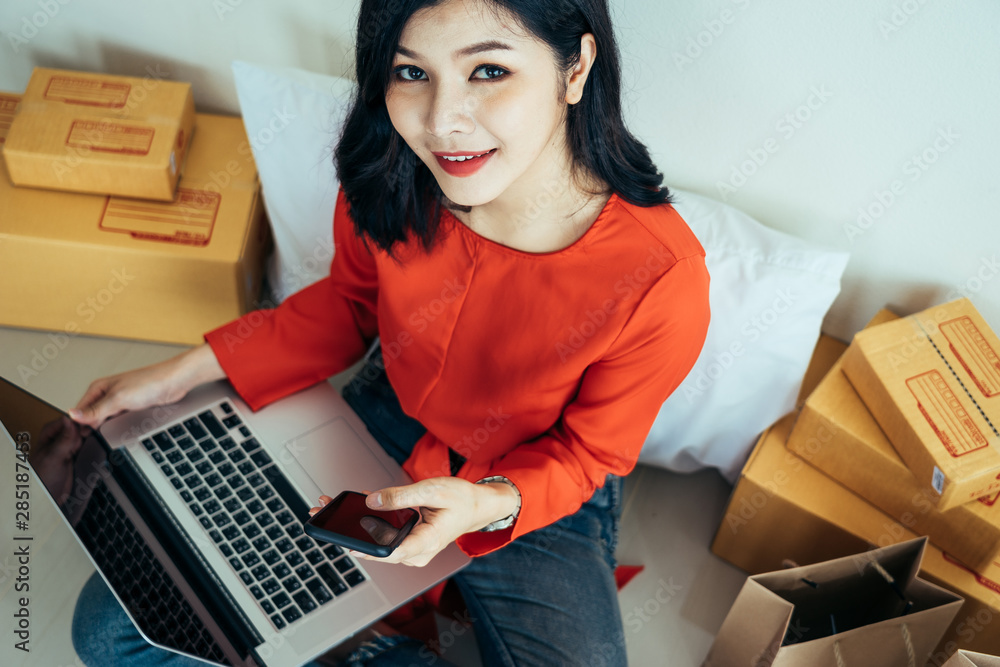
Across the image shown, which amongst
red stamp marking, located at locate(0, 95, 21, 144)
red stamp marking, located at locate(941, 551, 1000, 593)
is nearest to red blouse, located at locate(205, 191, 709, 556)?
red stamp marking, located at locate(941, 551, 1000, 593)

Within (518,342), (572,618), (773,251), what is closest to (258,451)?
(518,342)

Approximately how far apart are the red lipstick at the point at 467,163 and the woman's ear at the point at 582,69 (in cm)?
11

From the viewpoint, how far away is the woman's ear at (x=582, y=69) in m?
0.89

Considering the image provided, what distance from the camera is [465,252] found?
1.09m

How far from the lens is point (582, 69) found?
35.9 inches

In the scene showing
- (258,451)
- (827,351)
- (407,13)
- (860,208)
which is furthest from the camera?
(827,351)

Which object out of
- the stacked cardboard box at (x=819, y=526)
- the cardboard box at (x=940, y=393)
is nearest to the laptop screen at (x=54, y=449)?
the stacked cardboard box at (x=819, y=526)

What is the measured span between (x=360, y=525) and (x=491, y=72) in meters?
0.52

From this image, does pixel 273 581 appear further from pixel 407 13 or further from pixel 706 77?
pixel 706 77

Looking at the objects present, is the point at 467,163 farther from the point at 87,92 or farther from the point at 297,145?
the point at 87,92

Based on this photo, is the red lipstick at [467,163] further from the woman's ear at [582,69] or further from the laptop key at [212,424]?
the laptop key at [212,424]

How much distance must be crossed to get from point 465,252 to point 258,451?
427 millimetres

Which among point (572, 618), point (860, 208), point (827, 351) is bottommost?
point (572, 618)

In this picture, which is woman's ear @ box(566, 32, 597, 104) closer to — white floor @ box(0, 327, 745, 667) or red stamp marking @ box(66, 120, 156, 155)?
white floor @ box(0, 327, 745, 667)
